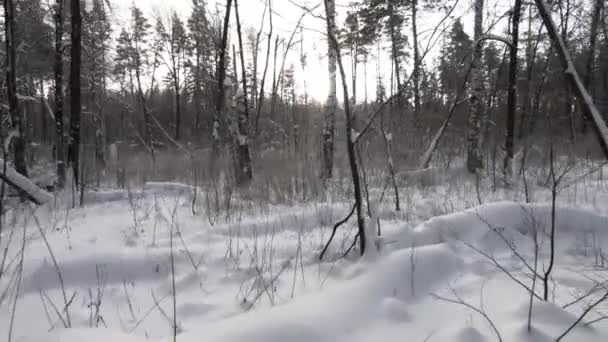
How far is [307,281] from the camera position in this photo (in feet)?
→ 5.79

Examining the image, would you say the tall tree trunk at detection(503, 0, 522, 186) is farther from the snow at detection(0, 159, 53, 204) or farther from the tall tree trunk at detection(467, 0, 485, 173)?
the snow at detection(0, 159, 53, 204)

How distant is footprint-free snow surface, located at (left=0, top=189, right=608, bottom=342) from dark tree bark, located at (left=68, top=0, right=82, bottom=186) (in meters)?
2.71

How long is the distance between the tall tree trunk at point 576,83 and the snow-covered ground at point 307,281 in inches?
29.1

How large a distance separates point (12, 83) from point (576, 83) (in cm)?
801

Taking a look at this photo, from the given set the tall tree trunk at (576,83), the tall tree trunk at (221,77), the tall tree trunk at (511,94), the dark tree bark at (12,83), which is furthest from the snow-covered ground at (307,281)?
the tall tree trunk at (221,77)

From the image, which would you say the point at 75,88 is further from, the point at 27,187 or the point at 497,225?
the point at 497,225

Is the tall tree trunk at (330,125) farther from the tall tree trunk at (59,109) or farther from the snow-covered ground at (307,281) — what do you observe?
the tall tree trunk at (59,109)

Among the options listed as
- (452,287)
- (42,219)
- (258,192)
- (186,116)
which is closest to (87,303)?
(452,287)

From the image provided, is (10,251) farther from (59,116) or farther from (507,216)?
(59,116)

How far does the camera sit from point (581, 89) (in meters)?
1.94

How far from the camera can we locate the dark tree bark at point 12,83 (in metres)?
4.83

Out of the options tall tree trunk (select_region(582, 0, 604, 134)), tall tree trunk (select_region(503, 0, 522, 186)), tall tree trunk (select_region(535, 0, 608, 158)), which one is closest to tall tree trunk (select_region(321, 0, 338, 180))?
tall tree trunk (select_region(503, 0, 522, 186))

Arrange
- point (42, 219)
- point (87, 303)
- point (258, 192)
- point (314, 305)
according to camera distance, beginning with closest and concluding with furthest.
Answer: point (314, 305), point (87, 303), point (42, 219), point (258, 192)

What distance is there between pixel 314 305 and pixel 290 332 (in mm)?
213
